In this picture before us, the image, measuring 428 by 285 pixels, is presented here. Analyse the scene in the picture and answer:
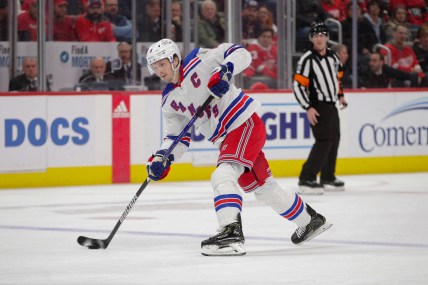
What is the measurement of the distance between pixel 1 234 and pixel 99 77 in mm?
4590

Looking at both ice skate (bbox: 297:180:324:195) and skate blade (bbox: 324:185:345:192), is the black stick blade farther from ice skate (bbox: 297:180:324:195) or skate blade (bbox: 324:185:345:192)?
skate blade (bbox: 324:185:345:192)

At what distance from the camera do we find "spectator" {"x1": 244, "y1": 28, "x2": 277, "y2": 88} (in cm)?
1198

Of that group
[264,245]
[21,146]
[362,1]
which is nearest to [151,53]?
[264,245]

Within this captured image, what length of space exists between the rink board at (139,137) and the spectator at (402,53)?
1164 mm

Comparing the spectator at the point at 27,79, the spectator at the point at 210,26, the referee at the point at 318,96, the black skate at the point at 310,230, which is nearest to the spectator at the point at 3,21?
the spectator at the point at 27,79

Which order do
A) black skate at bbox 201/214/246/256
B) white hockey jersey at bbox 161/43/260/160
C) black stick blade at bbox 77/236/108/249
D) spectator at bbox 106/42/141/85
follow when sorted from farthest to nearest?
spectator at bbox 106/42/141/85, black stick blade at bbox 77/236/108/249, white hockey jersey at bbox 161/43/260/160, black skate at bbox 201/214/246/256

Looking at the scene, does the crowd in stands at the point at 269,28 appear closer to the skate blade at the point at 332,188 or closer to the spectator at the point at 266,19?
the spectator at the point at 266,19

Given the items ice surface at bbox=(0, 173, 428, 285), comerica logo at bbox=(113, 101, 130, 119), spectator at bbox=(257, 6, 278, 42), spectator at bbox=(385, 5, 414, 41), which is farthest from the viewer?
spectator at bbox=(385, 5, 414, 41)

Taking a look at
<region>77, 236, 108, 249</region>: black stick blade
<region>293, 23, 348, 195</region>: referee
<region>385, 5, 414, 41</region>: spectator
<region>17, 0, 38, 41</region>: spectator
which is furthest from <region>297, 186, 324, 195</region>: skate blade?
<region>385, 5, 414, 41</region>: spectator

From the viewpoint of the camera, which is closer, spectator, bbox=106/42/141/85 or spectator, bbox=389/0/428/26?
spectator, bbox=106/42/141/85

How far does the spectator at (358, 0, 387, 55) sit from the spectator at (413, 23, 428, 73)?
1.29 feet

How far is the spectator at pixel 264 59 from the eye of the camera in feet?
39.3

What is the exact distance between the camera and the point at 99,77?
11.1 meters

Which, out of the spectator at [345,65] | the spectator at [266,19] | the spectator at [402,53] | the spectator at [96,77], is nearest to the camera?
the spectator at [96,77]
